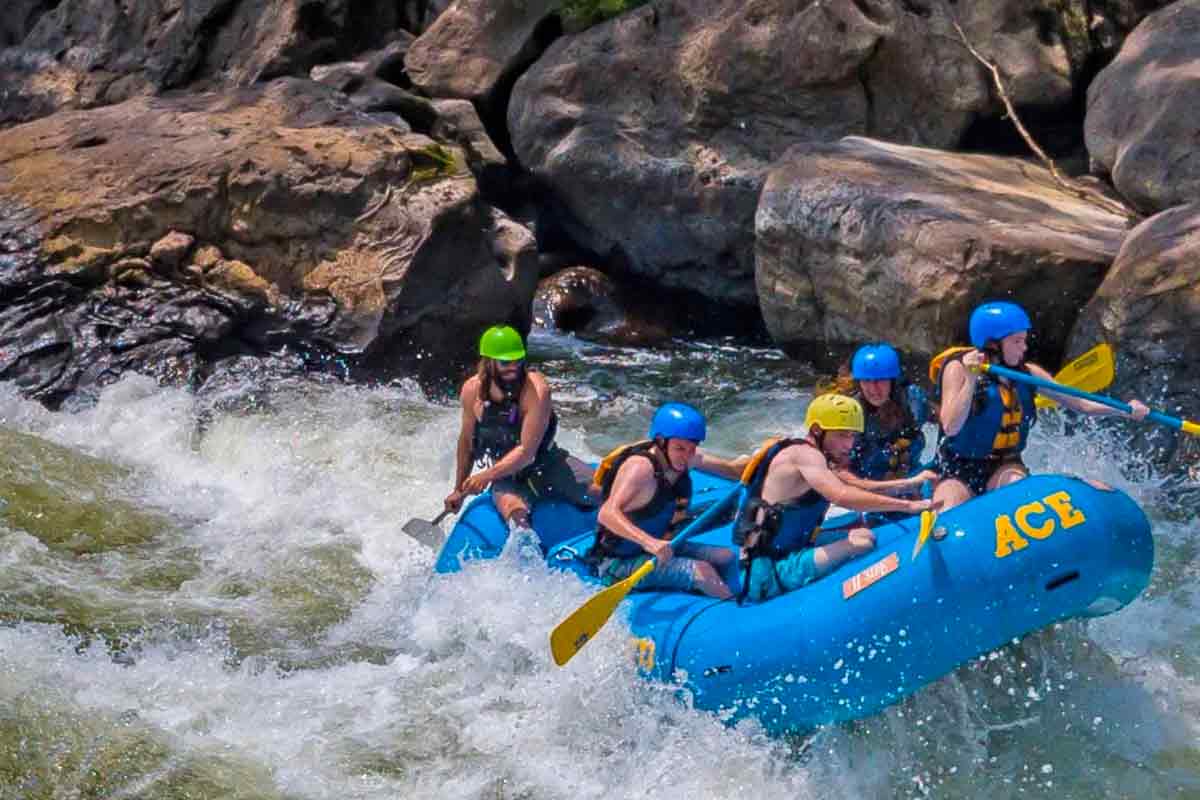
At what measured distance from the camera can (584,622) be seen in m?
5.20

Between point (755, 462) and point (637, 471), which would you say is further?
point (637, 471)

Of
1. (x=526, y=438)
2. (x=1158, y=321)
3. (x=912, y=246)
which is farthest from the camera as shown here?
(x=912, y=246)

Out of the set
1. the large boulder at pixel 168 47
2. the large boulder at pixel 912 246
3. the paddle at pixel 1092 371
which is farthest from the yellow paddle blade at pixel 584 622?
the large boulder at pixel 168 47

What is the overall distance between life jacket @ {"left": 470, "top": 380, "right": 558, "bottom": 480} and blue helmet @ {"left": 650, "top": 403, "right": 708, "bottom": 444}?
110 centimetres

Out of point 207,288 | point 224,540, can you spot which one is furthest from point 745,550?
point 207,288

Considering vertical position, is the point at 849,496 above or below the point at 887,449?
above

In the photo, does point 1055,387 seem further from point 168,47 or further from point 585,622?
point 168,47

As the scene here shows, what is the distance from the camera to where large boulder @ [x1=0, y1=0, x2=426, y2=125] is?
41.2 ft

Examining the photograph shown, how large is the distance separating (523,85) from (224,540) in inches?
210

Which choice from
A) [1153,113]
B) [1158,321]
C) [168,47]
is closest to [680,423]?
[1158,321]

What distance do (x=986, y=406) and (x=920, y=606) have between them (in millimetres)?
1424

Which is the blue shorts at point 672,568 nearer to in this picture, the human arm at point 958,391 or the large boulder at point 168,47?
the human arm at point 958,391

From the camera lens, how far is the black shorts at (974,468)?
19.5ft

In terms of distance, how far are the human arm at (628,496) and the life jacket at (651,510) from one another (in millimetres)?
29
